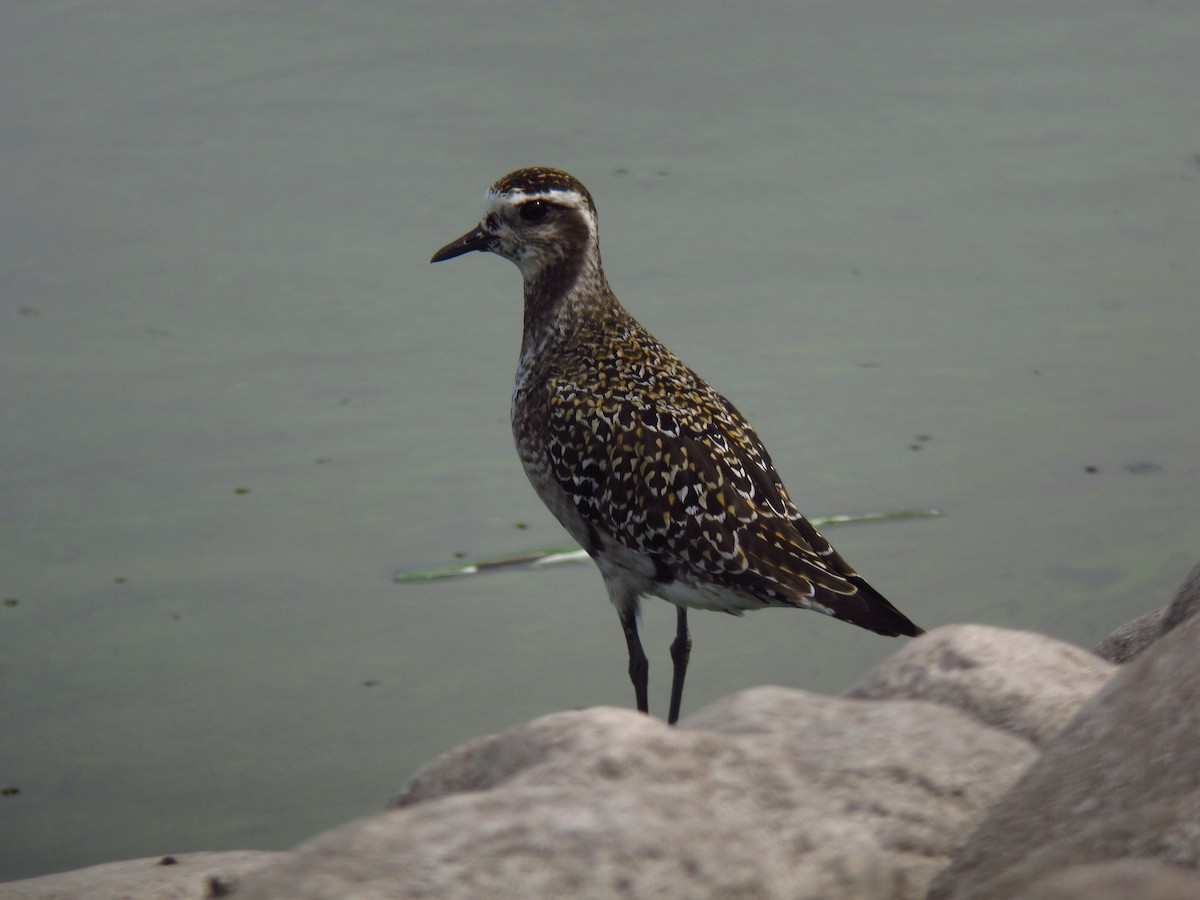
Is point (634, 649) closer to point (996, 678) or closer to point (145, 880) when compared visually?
point (145, 880)

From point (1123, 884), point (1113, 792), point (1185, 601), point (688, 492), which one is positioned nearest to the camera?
point (1123, 884)

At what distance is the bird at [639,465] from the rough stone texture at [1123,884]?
2284mm

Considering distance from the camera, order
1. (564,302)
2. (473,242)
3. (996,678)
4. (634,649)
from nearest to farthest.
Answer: (996,678), (634,649), (564,302), (473,242)

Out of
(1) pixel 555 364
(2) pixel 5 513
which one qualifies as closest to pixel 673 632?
(1) pixel 555 364

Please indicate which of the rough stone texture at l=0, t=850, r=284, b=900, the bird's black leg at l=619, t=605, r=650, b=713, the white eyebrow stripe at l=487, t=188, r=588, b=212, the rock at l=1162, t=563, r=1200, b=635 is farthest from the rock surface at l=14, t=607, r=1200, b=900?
the white eyebrow stripe at l=487, t=188, r=588, b=212

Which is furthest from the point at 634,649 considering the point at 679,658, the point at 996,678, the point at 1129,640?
the point at 996,678

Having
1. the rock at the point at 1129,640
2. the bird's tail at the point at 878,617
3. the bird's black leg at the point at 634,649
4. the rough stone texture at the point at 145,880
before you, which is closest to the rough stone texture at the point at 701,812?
the rough stone texture at the point at 145,880

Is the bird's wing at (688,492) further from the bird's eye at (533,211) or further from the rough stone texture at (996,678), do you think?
the rough stone texture at (996,678)

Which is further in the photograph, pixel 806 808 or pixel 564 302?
pixel 564 302

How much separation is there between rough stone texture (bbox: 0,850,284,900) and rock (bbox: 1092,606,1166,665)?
2.24 metres

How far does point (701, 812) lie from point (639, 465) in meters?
1.99

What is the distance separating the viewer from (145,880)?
3.80m

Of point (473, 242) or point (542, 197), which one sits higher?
point (542, 197)

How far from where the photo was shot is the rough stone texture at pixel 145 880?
3.70 meters
